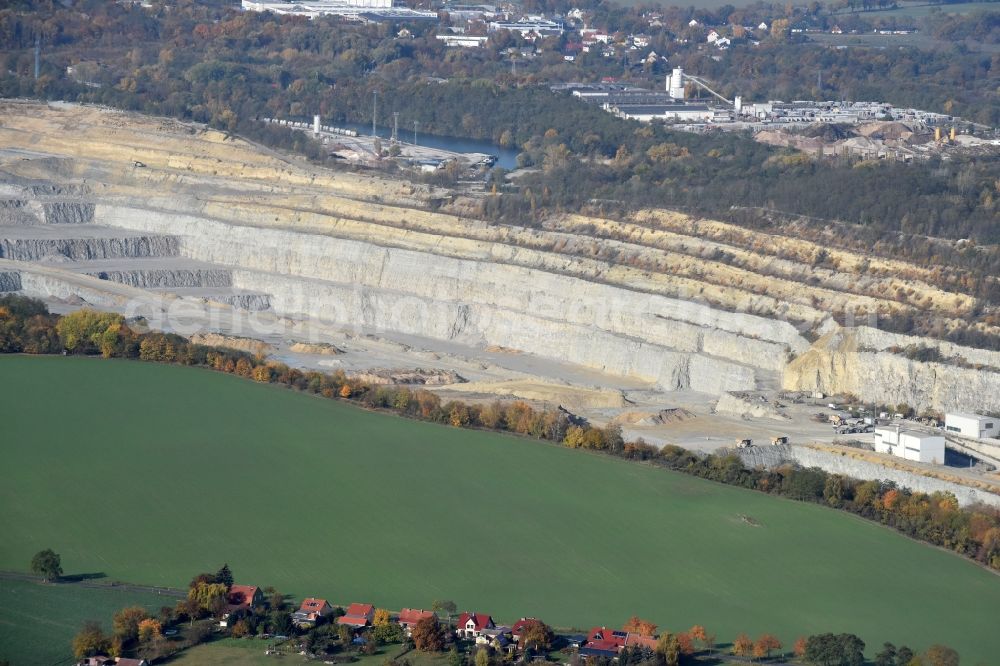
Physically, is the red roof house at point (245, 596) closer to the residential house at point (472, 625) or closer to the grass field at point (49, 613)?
the grass field at point (49, 613)

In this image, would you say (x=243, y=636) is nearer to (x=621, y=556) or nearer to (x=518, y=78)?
(x=621, y=556)

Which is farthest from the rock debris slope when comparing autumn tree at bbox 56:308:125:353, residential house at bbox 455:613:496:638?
residential house at bbox 455:613:496:638

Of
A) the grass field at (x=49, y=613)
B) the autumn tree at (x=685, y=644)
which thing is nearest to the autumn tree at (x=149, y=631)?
the grass field at (x=49, y=613)

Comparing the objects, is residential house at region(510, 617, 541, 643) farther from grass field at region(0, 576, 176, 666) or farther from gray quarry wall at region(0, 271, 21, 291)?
gray quarry wall at region(0, 271, 21, 291)

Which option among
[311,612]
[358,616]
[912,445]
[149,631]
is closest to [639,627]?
[358,616]

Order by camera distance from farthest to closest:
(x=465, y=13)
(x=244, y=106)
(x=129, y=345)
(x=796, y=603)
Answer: (x=465, y=13)
(x=244, y=106)
(x=129, y=345)
(x=796, y=603)

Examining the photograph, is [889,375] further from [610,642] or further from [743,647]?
[610,642]

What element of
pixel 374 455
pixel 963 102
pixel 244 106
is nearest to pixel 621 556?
pixel 374 455
